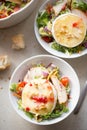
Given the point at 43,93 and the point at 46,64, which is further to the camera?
the point at 46,64

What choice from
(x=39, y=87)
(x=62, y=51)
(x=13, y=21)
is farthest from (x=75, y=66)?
(x=13, y=21)

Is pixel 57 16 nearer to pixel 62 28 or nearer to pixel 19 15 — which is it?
pixel 62 28

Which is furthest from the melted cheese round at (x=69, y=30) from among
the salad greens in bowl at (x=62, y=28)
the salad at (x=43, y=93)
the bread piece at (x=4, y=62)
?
the bread piece at (x=4, y=62)

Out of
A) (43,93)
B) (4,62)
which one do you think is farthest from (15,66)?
(43,93)

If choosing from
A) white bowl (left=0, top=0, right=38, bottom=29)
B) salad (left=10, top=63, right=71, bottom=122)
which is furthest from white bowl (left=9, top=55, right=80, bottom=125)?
white bowl (left=0, top=0, right=38, bottom=29)

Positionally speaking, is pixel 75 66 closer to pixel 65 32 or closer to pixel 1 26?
pixel 65 32

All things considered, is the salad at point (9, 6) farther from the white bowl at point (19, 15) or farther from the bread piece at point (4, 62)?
the bread piece at point (4, 62)
